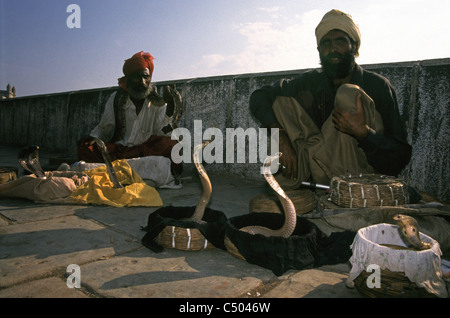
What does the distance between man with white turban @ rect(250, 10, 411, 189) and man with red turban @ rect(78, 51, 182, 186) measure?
189 cm

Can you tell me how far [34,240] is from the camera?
238 centimetres

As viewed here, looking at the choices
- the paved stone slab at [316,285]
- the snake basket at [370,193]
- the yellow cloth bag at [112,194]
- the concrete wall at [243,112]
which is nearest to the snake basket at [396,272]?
the paved stone slab at [316,285]

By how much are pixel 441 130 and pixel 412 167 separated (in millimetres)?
492

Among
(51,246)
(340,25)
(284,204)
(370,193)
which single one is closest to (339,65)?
(340,25)

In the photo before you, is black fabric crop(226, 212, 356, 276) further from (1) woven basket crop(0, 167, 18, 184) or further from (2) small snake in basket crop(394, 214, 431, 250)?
(1) woven basket crop(0, 167, 18, 184)

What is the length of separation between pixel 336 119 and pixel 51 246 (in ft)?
7.88

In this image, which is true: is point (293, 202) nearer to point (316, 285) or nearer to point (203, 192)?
point (203, 192)

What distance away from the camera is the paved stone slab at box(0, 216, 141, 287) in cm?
192

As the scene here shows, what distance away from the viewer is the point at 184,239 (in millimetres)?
2254

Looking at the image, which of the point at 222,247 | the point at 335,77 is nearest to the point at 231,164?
the point at 335,77

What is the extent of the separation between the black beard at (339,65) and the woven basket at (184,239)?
208cm

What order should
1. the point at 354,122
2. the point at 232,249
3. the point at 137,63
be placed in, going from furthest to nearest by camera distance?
1. the point at 137,63
2. the point at 354,122
3. the point at 232,249

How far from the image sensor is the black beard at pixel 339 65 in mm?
3203

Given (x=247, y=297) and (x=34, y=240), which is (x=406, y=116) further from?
(x=34, y=240)
